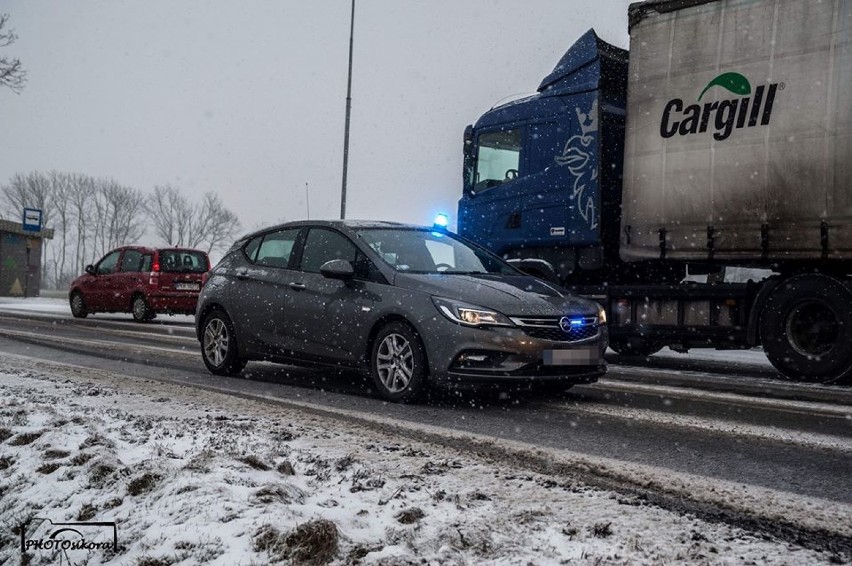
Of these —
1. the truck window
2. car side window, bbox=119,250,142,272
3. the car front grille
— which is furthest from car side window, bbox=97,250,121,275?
the car front grille

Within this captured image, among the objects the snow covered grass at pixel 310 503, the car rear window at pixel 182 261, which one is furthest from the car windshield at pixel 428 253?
the car rear window at pixel 182 261

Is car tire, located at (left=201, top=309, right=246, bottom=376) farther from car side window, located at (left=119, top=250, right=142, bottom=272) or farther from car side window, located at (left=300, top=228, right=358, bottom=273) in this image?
car side window, located at (left=119, top=250, right=142, bottom=272)

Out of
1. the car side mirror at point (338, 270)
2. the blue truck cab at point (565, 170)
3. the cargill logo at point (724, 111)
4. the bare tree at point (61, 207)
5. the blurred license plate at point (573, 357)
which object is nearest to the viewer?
the blurred license plate at point (573, 357)

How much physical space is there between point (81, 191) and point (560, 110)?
83.3 metres

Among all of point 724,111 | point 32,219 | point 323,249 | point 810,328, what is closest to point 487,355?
point 323,249

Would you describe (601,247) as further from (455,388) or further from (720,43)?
(455,388)

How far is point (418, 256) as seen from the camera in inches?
278

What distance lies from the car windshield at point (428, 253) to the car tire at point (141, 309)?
12.2 m

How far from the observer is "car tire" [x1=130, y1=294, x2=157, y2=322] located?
18141 mm

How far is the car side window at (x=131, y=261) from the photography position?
726 inches

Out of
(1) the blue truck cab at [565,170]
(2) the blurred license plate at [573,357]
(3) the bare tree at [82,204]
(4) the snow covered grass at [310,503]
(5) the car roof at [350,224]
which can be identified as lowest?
(4) the snow covered grass at [310,503]

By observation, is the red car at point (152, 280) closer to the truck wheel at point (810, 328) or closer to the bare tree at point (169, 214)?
the truck wheel at point (810, 328)

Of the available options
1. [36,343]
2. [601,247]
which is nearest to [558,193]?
[601,247]

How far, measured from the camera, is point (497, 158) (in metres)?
11.1
